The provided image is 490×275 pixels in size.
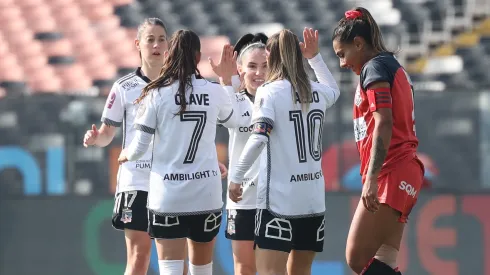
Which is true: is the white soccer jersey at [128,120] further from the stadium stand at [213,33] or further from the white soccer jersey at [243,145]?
the stadium stand at [213,33]

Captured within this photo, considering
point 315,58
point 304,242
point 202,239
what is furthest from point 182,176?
point 315,58

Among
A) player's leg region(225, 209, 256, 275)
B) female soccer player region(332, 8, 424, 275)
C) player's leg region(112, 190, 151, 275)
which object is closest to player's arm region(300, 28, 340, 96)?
female soccer player region(332, 8, 424, 275)

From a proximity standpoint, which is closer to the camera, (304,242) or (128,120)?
(304,242)

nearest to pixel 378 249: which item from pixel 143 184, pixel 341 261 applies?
pixel 143 184

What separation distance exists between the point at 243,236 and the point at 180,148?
98 centimetres

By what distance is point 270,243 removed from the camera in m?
4.92

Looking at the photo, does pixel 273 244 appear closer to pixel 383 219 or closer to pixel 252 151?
pixel 252 151

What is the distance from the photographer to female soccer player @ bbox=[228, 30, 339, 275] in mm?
4922

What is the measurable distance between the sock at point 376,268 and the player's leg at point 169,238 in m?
1.12

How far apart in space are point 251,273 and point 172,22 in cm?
769

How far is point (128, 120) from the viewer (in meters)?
5.92

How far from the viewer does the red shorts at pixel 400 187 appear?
4.63m

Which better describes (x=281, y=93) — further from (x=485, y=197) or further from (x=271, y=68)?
(x=485, y=197)

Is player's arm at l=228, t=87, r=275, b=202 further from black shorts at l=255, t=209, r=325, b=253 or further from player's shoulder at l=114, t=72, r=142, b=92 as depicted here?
player's shoulder at l=114, t=72, r=142, b=92
